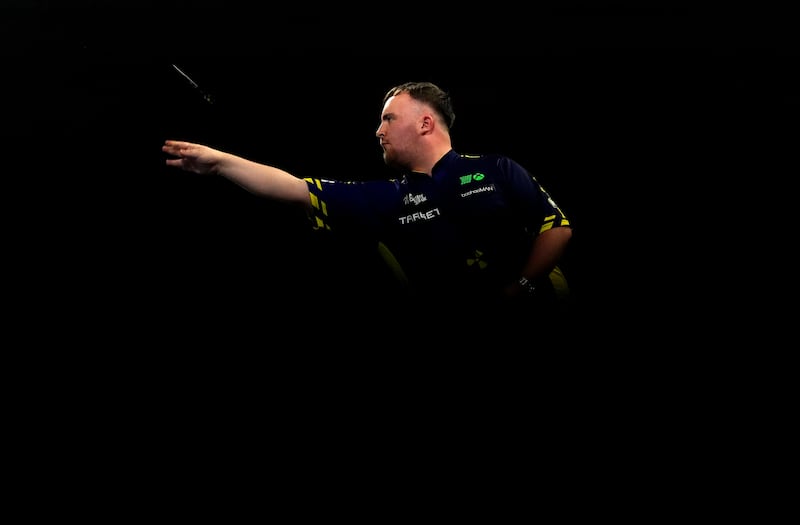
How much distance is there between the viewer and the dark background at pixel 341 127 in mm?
2014

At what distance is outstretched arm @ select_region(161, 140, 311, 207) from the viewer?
1.10 meters

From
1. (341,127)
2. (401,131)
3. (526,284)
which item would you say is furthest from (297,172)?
(526,284)

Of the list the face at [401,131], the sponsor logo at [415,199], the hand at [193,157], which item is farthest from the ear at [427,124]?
the hand at [193,157]

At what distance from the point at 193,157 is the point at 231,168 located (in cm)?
8

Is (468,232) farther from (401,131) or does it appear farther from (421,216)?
(401,131)

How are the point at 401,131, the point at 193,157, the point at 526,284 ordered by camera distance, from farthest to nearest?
1. the point at 401,131
2. the point at 526,284
3. the point at 193,157

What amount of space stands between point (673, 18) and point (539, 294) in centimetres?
146

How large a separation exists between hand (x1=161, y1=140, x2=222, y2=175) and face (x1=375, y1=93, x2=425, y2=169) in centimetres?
54

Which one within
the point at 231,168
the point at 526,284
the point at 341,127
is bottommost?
the point at 526,284

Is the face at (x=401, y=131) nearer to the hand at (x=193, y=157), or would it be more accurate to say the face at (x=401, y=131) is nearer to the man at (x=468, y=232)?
the man at (x=468, y=232)

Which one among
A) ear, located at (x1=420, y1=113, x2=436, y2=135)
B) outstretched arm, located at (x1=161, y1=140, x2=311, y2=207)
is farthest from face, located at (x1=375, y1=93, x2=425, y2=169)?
outstretched arm, located at (x1=161, y1=140, x2=311, y2=207)

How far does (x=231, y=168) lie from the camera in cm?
112

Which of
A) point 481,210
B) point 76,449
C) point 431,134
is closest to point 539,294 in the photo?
point 481,210

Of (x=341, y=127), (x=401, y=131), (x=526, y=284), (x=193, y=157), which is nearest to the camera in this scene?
(x=193, y=157)
